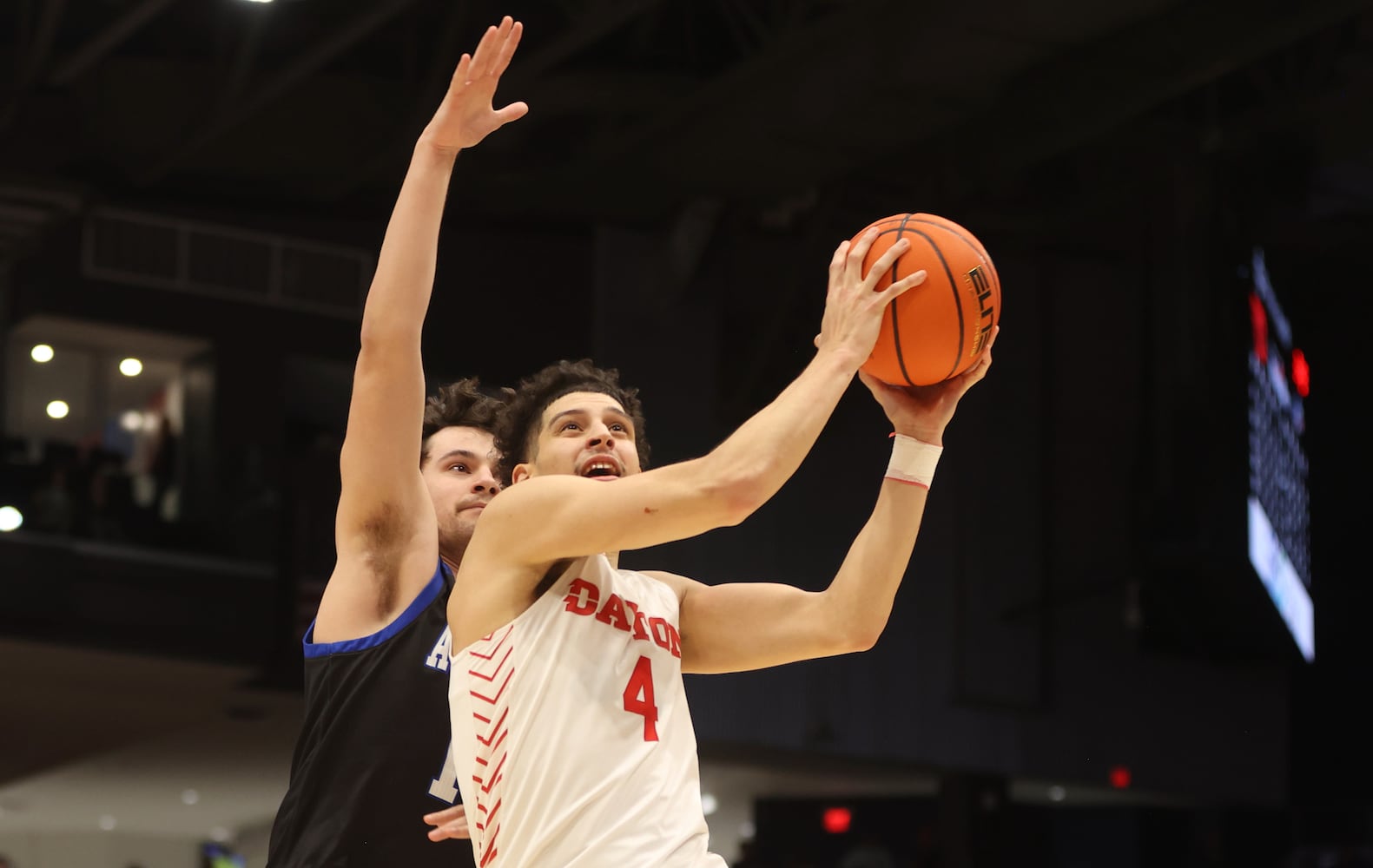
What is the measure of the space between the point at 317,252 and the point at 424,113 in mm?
3358

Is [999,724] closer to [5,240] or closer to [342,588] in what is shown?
[5,240]

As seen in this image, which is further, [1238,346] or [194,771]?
[194,771]

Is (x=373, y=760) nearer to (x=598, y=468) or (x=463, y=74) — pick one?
(x=598, y=468)

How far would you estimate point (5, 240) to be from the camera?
535 inches

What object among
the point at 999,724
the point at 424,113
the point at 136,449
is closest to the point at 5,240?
the point at 136,449

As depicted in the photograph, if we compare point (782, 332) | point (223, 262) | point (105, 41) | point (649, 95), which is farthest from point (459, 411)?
point (223, 262)

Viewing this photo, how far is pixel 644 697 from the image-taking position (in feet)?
8.35

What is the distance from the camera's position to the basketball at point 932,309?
2779mm

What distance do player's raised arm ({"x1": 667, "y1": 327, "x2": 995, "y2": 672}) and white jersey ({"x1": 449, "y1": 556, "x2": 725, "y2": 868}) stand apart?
305 mm

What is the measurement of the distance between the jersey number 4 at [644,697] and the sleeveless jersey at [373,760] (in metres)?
0.48

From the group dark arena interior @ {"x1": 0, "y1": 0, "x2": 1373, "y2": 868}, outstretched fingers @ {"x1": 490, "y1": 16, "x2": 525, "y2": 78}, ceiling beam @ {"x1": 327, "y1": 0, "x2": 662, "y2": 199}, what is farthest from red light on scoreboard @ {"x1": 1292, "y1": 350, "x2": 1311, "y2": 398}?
outstretched fingers @ {"x1": 490, "y1": 16, "x2": 525, "y2": 78}

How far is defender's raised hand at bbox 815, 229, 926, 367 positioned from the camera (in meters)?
2.54

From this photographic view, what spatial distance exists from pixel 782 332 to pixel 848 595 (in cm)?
1009

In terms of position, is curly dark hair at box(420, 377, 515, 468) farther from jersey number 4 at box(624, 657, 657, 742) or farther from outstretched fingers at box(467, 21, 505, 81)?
jersey number 4 at box(624, 657, 657, 742)
